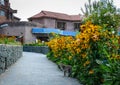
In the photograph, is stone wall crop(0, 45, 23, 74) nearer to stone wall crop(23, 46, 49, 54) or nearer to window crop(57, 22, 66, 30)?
stone wall crop(23, 46, 49, 54)

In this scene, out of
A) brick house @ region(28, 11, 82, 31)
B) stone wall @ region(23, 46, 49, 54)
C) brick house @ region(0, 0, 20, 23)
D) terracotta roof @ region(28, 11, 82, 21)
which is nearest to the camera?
stone wall @ region(23, 46, 49, 54)

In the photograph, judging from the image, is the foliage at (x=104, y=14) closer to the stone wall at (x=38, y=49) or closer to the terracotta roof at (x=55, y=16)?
the stone wall at (x=38, y=49)

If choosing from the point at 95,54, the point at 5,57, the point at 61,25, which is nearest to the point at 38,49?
the point at 5,57

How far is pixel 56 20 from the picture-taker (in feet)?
220

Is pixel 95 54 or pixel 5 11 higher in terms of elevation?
pixel 5 11

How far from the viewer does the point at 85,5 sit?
23.5 metres

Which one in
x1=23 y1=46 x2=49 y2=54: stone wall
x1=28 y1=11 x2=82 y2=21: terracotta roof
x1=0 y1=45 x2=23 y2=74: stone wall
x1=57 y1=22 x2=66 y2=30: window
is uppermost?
x1=28 y1=11 x2=82 y2=21: terracotta roof

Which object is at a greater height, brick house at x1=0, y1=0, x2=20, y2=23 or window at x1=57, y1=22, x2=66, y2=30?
brick house at x1=0, y1=0, x2=20, y2=23

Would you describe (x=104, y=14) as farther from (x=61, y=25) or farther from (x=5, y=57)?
(x=61, y=25)

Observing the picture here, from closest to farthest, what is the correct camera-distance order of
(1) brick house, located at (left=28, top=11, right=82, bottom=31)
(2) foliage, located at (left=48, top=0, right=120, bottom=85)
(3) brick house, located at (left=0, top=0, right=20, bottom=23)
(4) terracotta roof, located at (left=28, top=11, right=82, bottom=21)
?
1. (2) foliage, located at (left=48, top=0, right=120, bottom=85)
2. (3) brick house, located at (left=0, top=0, right=20, bottom=23)
3. (1) brick house, located at (left=28, top=11, right=82, bottom=31)
4. (4) terracotta roof, located at (left=28, top=11, right=82, bottom=21)

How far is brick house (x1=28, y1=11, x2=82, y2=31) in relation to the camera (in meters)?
64.8

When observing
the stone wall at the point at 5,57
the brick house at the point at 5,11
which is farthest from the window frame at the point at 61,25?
the stone wall at the point at 5,57

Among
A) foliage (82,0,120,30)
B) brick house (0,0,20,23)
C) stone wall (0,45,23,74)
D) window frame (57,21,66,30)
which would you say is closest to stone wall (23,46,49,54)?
brick house (0,0,20,23)

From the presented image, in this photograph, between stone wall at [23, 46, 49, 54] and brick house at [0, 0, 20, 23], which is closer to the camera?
stone wall at [23, 46, 49, 54]
